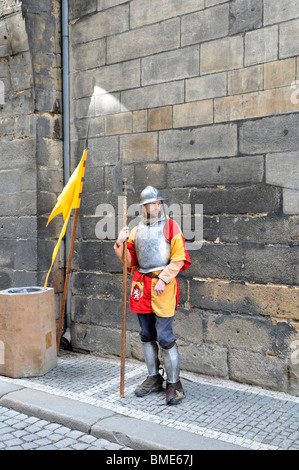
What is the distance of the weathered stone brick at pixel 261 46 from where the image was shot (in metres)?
4.54

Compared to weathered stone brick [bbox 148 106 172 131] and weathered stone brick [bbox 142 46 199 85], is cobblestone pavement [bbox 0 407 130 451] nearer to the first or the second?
weathered stone brick [bbox 148 106 172 131]

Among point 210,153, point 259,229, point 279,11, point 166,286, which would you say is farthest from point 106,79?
point 166,286

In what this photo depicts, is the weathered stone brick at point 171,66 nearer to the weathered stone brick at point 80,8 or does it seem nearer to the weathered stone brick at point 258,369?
the weathered stone brick at point 80,8

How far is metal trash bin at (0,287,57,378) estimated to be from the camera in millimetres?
5012

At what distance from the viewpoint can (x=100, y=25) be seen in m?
5.76

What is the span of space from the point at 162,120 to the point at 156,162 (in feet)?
1.46

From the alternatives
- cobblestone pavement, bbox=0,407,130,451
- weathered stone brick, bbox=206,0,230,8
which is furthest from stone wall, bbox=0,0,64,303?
cobblestone pavement, bbox=0,407,130,451

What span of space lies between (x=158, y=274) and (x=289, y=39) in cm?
240

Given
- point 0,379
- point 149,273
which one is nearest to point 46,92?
point 149,273

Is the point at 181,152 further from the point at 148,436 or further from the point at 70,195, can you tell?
the point at 148,436

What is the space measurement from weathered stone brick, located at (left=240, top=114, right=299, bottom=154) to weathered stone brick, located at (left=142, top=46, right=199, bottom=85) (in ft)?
2.87

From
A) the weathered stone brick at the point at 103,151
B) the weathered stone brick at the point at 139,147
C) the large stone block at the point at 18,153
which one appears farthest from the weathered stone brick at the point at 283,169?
the large stone block at the point at 18,153

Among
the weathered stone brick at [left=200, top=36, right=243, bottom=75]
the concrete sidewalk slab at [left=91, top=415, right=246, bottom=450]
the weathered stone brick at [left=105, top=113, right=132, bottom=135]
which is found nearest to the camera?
the concrete sidewalk slab at [left=91, top=415, right=246, bottom=450]

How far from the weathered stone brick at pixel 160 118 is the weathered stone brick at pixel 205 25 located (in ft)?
2.28
